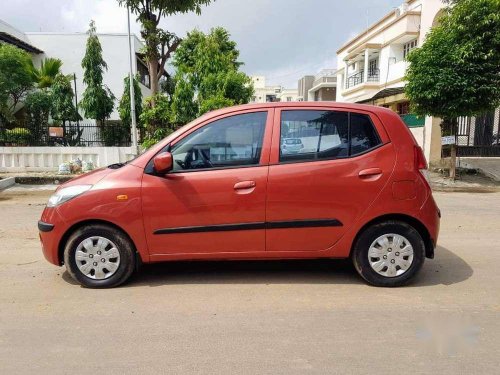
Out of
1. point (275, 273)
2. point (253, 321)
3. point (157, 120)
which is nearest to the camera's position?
point (253, 321)

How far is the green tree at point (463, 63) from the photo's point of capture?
464 inches

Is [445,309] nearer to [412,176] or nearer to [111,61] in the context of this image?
[412,176]

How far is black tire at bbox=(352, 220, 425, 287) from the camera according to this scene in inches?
160

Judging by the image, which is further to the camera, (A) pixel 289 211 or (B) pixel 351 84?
(B) pixel 351 84

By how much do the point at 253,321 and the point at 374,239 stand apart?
148 cm

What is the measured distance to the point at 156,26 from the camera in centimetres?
1409

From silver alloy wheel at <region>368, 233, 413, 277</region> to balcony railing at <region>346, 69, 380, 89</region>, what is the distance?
29.8m

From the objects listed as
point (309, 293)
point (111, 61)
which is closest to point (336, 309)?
point (309, 293)

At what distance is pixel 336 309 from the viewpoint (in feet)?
12.0

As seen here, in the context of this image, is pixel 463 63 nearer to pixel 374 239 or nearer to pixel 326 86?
pixel 374 239

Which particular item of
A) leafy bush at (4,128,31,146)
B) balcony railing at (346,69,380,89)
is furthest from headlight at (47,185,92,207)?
balcony railing at (346,69,380,89)

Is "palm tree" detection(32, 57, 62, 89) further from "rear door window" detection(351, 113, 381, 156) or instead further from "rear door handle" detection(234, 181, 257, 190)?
"rear door window" detection(351, 113, 381, 156)

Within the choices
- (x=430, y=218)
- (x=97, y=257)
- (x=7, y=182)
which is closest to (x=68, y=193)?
(x=97, y=257)

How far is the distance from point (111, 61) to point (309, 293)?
1131 inches
